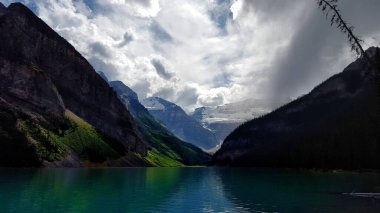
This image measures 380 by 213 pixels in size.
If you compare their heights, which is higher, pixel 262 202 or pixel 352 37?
pixel 352 37

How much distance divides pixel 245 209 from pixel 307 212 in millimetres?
9405

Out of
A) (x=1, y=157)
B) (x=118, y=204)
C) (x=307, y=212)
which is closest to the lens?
(x=307, y=212)

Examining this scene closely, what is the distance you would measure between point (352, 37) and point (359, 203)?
87.6ft

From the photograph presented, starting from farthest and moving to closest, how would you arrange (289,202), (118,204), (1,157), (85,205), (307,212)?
1. (1,157)
2. (289,202)
3. (118,204)
4. (85,205)
5. (307,212)

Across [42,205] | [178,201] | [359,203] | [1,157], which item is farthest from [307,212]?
[1,157]

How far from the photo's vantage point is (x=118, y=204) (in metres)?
61.3

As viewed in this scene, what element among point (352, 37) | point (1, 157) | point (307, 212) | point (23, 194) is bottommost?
point (307, 212)

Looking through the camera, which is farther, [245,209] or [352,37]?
[245,209]

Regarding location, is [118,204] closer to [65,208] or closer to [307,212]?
[65,208]

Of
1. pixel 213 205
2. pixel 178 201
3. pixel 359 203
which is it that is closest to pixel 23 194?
pixel 178 201

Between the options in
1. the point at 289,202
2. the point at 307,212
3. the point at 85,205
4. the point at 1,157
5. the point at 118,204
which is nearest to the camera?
the point at 307,212

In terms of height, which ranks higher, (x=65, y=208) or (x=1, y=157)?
(x=1, y=157)

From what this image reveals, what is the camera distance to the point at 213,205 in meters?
63.3

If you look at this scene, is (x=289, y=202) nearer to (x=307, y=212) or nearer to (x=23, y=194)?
(x=307, y=212)
